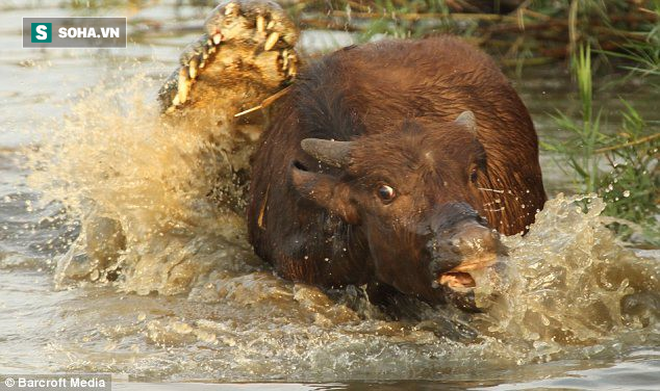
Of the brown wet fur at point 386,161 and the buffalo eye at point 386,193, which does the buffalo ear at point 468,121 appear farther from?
the buffalo eye at point 386,193

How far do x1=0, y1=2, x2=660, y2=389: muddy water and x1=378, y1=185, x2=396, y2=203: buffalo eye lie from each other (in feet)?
2.00

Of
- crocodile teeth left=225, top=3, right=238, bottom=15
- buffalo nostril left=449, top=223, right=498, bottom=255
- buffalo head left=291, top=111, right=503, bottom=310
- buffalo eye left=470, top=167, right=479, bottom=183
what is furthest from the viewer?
crocodile teeth left=225, top=3, right=238, bottom=15

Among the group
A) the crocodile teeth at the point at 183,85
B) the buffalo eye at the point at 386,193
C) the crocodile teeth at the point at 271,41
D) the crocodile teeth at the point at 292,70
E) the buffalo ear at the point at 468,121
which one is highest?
the crocodile teeth at the point at 271,41

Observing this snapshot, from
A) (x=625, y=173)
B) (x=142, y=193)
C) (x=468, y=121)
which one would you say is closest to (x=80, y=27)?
(x=142, y=193)

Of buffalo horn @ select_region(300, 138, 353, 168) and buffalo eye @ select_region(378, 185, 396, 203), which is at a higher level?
buffalo horn @ select_region(300, 138, 353, 168)

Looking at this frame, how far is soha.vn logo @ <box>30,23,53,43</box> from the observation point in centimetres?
1396

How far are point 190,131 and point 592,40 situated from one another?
3962mm

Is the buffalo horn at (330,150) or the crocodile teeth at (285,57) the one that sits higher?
the crocodile teeth at (285,57)

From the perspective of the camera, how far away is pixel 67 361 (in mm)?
6051

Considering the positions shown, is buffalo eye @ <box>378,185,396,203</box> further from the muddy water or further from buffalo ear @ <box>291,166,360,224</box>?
the muddy water

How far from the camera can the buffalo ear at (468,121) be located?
6.20 metres

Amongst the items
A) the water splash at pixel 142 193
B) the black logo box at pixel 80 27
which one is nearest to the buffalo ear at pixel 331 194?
the water splash at pixel 142 193

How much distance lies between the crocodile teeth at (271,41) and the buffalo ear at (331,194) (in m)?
1.56

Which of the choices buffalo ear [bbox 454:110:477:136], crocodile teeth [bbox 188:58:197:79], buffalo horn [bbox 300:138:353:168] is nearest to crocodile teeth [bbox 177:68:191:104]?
crocodile teeth [bbox 188:58:197:79]
